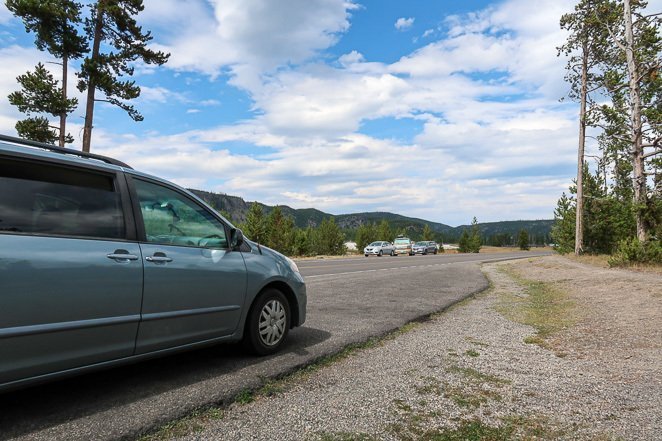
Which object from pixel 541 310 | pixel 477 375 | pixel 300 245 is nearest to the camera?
pixel 477 375

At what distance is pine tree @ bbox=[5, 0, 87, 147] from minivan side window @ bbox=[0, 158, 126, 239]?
18863mm

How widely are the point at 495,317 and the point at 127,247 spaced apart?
6.25 meters

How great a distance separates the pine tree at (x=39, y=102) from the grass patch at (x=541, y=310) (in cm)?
1952

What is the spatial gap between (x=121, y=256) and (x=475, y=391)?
10.2ft

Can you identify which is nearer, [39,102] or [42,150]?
[42,150]

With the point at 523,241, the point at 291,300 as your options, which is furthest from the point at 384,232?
the point at 291,300

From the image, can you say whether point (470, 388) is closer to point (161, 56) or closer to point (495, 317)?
point (495, 317)

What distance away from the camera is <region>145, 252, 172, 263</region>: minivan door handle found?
3430 millimetres

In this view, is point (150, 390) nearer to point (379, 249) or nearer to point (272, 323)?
point (272, 323)

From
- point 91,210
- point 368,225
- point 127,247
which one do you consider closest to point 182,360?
point 127,247

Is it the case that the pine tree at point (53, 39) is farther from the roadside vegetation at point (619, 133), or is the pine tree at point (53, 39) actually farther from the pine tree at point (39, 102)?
the roadside vegetation at point (619, 133)

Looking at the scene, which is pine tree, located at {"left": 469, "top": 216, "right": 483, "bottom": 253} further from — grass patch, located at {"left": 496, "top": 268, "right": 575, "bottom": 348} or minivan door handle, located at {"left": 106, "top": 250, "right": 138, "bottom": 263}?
minivan door handle, located at {"left": 106, "top": 250, "right": 138, "bottom": 263}

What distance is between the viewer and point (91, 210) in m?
3.26

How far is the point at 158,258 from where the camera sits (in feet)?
11.4
